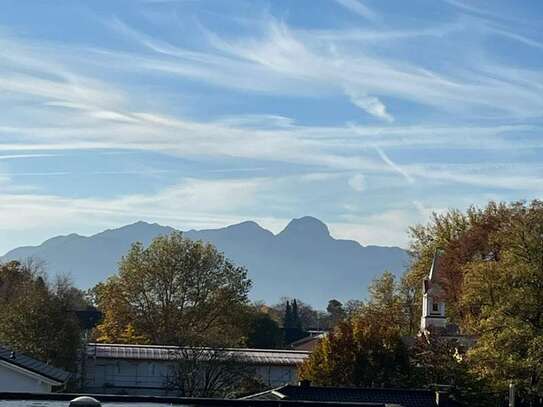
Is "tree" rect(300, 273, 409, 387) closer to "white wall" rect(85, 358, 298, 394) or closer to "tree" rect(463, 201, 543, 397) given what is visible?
"tree" rect(463, 201, 543, 397)

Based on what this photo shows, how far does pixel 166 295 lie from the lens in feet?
237

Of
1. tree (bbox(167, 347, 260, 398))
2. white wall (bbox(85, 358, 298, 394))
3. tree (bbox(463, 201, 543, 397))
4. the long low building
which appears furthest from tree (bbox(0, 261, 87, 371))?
A: tree (bbox(463, 201, 543, 397))

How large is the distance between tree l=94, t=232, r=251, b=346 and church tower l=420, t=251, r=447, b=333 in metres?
14.2

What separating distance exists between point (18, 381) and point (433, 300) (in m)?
39.8

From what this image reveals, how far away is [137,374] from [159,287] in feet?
30.7

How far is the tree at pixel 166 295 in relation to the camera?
7212 centimetres

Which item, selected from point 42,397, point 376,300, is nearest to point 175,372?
point 376,300

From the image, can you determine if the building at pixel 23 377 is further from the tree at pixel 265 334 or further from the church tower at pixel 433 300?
the tree at pixel 265 334

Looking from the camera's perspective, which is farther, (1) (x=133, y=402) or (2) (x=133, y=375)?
(2) (x=133, y=375)

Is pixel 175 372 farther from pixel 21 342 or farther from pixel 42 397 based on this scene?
pixel 42 397

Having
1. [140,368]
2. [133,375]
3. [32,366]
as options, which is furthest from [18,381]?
[133,375]

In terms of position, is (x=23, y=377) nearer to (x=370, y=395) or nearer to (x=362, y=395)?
(x=362, y=395)

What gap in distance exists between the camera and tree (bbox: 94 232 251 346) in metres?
72.1

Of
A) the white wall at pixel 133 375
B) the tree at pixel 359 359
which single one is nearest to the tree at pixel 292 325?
the white wall at pixel 133 375
